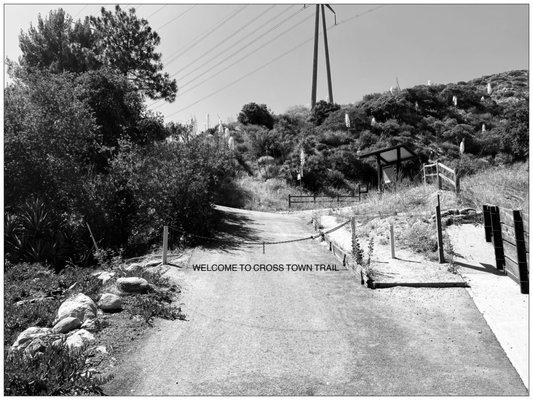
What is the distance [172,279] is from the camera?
9.40 m

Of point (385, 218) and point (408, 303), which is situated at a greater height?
point (385, 218)

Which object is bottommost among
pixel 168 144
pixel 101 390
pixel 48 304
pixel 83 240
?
pixel 101 390

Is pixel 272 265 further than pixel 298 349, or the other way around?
pixel 272 265

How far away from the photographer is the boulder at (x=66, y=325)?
641cm

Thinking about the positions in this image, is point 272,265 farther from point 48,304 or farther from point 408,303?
point 48,304

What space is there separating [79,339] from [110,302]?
1413 mm

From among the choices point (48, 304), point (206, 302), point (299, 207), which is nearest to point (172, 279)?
point (206, 302)

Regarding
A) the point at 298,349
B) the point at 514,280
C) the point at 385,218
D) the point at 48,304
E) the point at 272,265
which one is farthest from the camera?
the point at 385,218

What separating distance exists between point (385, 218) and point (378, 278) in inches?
228

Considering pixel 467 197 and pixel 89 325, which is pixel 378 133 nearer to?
pixel 467 197

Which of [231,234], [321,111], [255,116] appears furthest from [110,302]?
[321,111]

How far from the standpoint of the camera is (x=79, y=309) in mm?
6848

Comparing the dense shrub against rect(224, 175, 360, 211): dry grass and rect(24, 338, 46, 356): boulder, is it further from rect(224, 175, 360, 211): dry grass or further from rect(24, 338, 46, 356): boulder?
rect(224, 175, 360, 211): dry grass

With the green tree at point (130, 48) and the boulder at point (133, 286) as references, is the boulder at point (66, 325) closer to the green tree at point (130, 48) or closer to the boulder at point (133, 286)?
the boulder at point (133, 286)
